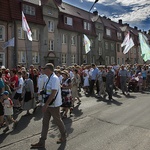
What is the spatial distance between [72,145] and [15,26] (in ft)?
71.3

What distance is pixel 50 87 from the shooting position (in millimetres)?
5043

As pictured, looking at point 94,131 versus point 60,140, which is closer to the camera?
point 60,140

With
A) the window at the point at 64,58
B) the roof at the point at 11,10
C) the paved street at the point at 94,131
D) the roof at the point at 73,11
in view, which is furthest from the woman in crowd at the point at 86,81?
the roof at the point at 73,11

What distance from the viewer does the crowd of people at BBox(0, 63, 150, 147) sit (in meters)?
5.11

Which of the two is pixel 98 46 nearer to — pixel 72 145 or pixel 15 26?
pixel 15 26

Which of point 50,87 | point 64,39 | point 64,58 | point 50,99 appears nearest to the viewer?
point 50,99

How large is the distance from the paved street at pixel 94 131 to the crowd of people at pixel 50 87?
39 cm

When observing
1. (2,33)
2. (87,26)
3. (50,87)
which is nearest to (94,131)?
(50,87)

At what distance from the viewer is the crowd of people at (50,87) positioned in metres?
5.11

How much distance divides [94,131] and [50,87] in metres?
2.14

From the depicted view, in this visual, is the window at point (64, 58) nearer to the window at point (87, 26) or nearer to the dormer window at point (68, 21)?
the dormer window at point (68, 21)

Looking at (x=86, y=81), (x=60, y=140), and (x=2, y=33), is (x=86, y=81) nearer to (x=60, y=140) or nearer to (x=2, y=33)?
(x=60, y=140)

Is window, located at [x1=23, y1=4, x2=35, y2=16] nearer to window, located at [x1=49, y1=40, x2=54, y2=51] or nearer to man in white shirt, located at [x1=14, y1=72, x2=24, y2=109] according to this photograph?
window, located at [x1=49, y1=40, x2=54, y2=51]

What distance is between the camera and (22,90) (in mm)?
8562
